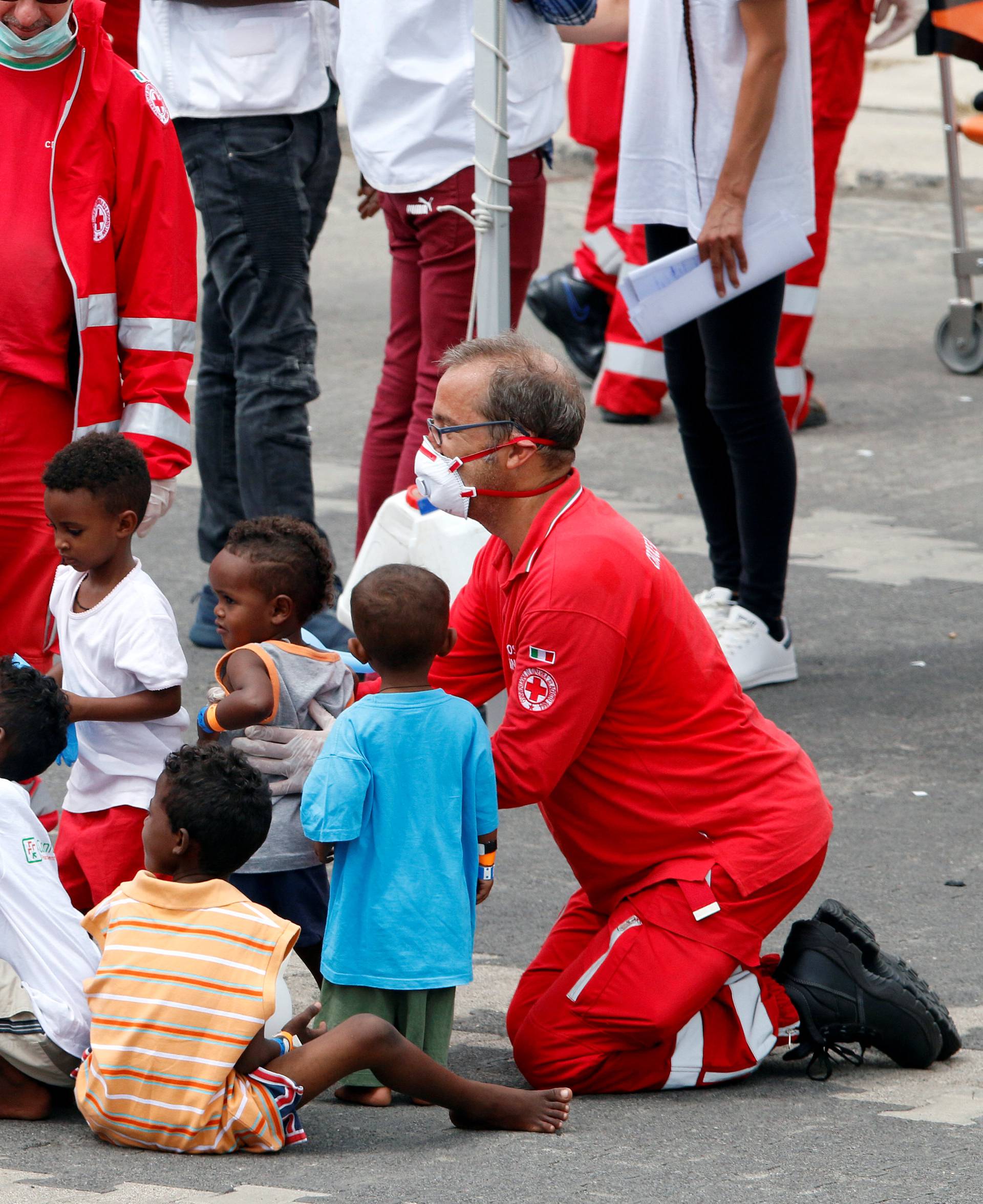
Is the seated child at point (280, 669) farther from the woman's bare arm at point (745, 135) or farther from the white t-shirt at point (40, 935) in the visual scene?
the woman's bare arm at point (745, 135)

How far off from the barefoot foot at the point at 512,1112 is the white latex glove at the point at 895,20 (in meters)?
4.58

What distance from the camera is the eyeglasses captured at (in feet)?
11.3

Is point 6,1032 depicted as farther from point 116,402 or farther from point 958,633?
point 958,633

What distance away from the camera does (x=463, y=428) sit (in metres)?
3.48

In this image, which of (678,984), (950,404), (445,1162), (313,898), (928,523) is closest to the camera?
(445,1162)

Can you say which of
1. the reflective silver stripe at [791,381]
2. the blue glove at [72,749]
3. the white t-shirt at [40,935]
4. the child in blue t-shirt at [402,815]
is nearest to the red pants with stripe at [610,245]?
the reflective silver stripe at [791,381]

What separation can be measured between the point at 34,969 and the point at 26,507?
4.24 feet

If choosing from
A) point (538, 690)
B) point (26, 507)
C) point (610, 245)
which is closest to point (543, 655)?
point (538, 690)

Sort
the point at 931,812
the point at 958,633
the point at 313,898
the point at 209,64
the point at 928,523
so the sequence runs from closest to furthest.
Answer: the point at 313,898 → the point at 931,812 → the point at 209,64 → the point at 958,633 → the point at 928,523

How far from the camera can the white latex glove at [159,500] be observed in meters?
4.06

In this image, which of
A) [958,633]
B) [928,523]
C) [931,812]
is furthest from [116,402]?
[928,523]

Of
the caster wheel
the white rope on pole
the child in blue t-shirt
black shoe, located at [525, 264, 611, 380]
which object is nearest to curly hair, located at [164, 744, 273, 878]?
the child in blue t-shirt

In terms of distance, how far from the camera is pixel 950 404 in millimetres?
8562

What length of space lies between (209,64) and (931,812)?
264 cm
